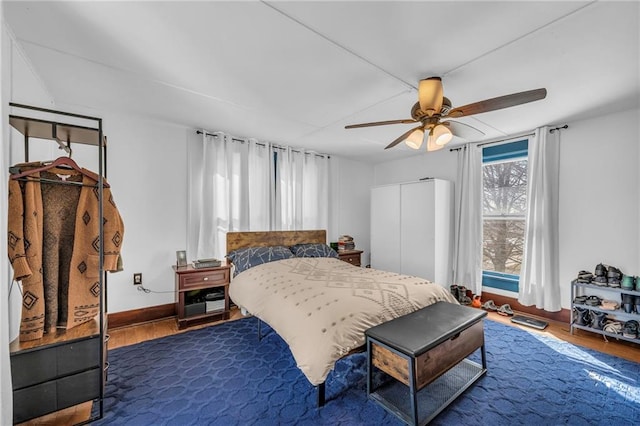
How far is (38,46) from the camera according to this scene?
5.90 ft

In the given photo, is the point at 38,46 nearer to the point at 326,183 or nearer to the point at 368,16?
the point at 368,16

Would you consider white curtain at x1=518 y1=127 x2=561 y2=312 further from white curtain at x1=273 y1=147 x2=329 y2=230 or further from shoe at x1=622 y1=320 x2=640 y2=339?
white curtain at x1=273 y1=147 x2=329 y2=230

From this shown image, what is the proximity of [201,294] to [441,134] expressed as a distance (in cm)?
317

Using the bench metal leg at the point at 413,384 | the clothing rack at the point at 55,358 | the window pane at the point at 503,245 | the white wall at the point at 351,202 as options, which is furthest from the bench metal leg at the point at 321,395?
the window pane at the point at 503,245

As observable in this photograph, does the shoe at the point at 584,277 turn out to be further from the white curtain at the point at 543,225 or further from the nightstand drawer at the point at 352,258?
the nightstand drawer at the point at 352,258

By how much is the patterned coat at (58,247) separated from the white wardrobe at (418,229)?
151 inches

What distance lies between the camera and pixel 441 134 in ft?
6.77

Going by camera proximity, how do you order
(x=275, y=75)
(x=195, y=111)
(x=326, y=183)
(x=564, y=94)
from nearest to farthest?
(x=275, y=75)
(x=564, y=94)
(x=195, y=111)
(x=326, y=183)

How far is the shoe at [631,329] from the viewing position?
261 cm

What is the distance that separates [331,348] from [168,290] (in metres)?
2.56

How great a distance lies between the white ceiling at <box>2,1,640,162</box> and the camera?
148 centimetres

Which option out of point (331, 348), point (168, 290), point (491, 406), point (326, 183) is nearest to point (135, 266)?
point (168, 290)

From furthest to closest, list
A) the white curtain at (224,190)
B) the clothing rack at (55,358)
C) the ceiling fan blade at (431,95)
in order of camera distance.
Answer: the white curtain at (224,190) → the ceiling fan blade at (431,95) → the clothing rack at (55,358)

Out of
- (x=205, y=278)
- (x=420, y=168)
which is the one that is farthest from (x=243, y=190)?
(x=420, y=168)
